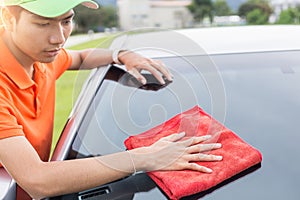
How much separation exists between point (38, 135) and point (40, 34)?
0.42 m

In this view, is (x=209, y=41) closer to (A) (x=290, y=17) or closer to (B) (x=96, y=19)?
(A) (x=290, y=17)

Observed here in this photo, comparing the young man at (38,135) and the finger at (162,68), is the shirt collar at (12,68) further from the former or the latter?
the finger at (162,68)

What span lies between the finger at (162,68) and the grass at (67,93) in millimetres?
329

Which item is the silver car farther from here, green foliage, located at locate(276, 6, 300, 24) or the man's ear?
green foliage, located at locate(276, 6, 300, 24)

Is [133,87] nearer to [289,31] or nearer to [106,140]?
[106,140]

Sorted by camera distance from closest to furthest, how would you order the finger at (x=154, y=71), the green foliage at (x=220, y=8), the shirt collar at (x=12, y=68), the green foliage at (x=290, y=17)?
1. the shirt collar at (x=12, y=68)
2. the finger at (x=154, y=71)
3. the green foliage at (x=290, y=17)
4. the green foliage at (x=220, y=8)

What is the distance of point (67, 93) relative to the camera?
8203mm

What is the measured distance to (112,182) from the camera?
5.08 ft

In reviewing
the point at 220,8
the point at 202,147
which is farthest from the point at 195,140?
the point at 220,8

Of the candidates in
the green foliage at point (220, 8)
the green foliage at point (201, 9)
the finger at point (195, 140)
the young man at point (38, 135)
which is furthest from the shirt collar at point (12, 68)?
the green foliage at point (201, 9)

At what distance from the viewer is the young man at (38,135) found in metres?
1.48

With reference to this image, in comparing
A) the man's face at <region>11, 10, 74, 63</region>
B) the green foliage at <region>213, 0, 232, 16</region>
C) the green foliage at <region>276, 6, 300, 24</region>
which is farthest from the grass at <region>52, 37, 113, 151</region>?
the green foliage at <region>213, 0, 232, 16</region>

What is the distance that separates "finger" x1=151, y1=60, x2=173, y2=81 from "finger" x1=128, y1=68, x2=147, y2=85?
0.07 m

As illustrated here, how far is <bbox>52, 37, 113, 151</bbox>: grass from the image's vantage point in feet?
7.09
